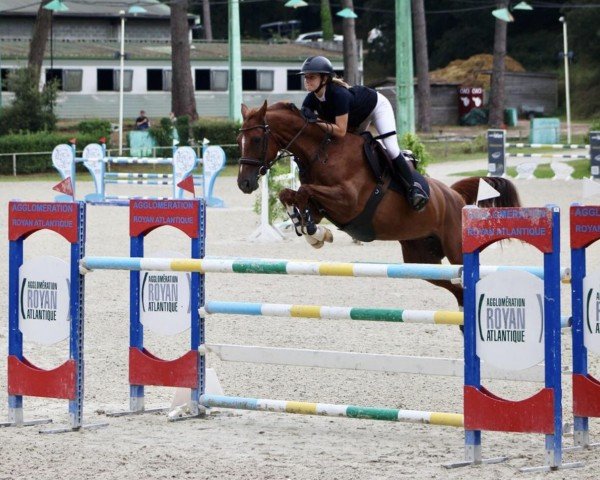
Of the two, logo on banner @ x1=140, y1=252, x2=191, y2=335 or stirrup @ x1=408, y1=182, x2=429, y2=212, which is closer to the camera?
logo on banner @ x1=140, y1=252, x2=191, y2=335

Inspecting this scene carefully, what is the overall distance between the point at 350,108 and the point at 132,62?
38.4m

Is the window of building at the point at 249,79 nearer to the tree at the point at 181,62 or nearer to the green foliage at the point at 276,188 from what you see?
the tree at the point at 181,62

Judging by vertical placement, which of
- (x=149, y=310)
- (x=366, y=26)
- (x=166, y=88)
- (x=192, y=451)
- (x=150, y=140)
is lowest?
(x=192, y=451)

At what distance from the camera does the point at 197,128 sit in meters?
33.7

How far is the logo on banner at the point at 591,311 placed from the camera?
18.0 ft

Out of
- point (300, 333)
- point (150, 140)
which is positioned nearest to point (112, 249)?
point (300, 333)

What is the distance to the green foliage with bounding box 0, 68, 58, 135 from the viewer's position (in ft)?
114

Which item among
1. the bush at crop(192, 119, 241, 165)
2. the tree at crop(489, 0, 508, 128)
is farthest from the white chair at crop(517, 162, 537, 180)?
the tree at crop(489, 0, 508, 128)

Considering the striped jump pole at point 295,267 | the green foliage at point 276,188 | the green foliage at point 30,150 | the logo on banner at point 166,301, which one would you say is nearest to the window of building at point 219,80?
the green foliage at point 30,150

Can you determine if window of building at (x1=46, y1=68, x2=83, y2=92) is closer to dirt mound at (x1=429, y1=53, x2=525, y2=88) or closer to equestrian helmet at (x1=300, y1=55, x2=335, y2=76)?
dirt mound at (x1=429, y1=53, x2=525, y2=88)

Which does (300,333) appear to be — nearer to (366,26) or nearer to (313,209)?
(313,209)

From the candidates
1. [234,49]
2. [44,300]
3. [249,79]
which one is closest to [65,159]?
[234,49]

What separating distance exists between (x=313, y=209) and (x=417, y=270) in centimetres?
188

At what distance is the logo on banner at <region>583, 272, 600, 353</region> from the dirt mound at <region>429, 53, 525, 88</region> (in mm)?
51378
